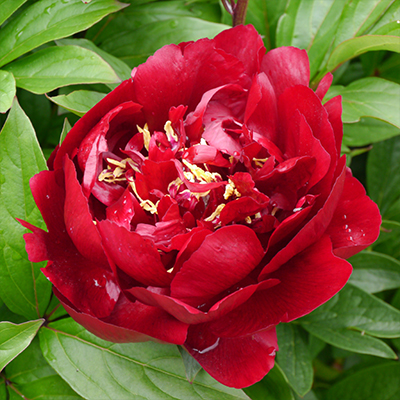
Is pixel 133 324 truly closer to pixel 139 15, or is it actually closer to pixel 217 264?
pixel 217 264

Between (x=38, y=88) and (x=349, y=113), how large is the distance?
435 millimetres

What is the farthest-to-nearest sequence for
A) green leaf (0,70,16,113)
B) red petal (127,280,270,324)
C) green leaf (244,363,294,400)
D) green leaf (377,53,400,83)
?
1. green leaf (377,53,400,83)
2. green leaf (244,363,294,400)
3. green leaf (0,70,16,113)
4. red petal (127,280,270,324)

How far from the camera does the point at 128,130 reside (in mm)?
545

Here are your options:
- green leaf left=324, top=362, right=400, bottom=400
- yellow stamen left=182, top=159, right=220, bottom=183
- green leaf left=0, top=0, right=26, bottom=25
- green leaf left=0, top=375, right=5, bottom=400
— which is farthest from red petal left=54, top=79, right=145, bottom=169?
green leaf left=324, top=362, right=400, bottom=400

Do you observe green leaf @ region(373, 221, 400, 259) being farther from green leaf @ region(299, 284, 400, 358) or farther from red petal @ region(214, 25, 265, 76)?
red petal @ region(214, 25, 265, 76)

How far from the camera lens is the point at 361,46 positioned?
626 millimetres

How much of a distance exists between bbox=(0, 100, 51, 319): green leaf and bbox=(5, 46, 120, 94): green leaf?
0.18 ft

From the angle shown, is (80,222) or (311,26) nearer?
(80,222)

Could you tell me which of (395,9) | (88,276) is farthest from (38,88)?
(395,9)

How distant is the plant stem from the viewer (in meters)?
0.59

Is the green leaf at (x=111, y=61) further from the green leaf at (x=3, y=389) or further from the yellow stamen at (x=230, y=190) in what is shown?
the green leaf at (x=3, y=389)

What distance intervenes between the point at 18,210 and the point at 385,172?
698mm

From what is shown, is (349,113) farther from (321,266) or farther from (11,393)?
(11,393)

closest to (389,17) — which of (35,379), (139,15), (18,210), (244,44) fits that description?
(244,44)
